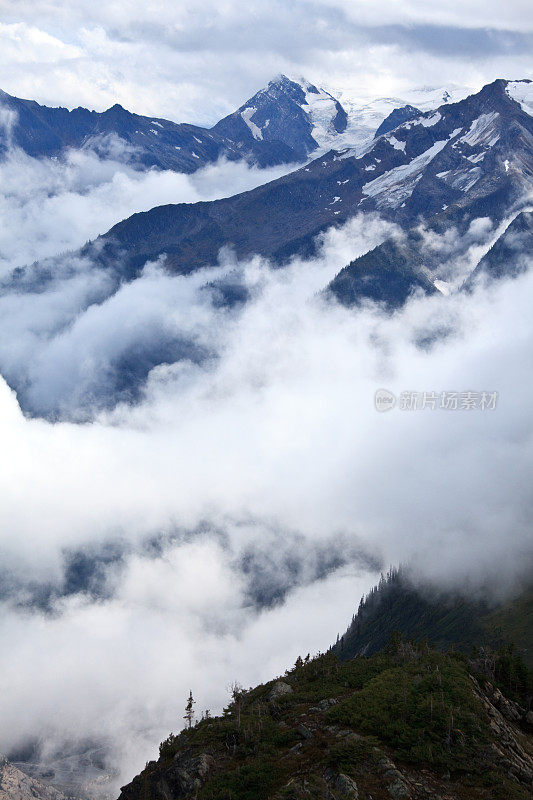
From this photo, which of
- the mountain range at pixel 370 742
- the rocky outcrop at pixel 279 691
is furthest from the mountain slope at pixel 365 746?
the rocky outcrop at pixel 279 691

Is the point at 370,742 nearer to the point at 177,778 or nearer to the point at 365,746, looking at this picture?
the point at 365,746

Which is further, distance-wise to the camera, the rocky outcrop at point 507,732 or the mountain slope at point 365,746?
the rocky outcrop at point 507,732

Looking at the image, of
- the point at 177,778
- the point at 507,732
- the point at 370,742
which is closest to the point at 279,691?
the point at 177,778

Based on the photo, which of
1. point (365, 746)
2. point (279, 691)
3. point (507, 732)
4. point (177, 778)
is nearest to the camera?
point (365, 746)

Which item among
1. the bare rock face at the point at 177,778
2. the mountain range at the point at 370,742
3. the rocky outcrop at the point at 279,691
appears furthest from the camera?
the rocky outcrop at the point at 279,691

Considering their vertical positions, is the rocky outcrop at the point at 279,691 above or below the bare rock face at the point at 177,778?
above

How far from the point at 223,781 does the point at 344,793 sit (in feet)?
51.4

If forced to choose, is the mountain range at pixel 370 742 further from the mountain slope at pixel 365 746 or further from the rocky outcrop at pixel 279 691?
the rocky outcrop at pixel 279 691

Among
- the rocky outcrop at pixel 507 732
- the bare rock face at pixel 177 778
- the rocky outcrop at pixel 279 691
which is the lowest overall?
the rocky outcrop at pixel 507 732

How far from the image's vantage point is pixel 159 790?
9544 cm

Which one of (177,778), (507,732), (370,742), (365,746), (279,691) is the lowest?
(507,732)

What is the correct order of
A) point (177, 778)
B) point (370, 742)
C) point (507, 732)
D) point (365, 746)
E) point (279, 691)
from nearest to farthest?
point (365, 746) < point (370, 742) < point (507, 732) < point (177, 778) < point (279, 691)

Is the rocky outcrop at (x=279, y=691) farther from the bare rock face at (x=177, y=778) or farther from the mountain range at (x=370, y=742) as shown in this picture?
the bare rock face at (x=177, y=778)

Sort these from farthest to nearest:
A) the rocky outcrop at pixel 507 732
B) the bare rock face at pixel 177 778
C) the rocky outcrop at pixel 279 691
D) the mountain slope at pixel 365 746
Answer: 1. the rocky outcrop at pixel 279 691
2. the bare rock face at pixel 177 778
3. the rocky outcrop at pixel 507 732
4. the mountain slope at pixel 365 746
